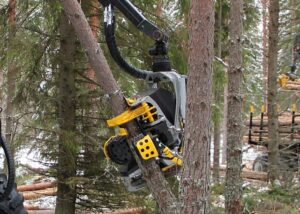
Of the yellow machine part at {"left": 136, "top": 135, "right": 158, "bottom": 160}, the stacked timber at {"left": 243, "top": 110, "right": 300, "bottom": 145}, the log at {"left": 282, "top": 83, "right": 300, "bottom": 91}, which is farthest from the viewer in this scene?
the stacked timber at {"left": 243, "top": 110, "right": 300, "bottom": 145}

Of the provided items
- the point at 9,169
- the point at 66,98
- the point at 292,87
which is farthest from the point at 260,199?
the point at 9,169

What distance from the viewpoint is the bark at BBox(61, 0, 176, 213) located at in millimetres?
4055

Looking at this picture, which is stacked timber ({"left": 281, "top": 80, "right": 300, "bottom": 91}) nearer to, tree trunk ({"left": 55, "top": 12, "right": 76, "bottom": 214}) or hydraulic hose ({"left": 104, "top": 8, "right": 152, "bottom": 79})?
tree trunk ({"left": 55, "top": 12, "right": 76, "bottom": 214})

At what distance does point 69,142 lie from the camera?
6.23 m

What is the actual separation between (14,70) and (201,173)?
4602 mm

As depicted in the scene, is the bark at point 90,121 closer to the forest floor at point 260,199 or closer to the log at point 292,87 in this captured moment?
the forest floor at point 260,199

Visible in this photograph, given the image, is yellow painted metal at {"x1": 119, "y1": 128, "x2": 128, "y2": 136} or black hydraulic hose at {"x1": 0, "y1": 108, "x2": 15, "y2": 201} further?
yellow painted metal at {"x1": 119, "y1": 128, "x2": 128, "y2": 136}

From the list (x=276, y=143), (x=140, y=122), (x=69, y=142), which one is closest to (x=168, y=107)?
(x=140, y=122)

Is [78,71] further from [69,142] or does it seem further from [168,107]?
[168,107]

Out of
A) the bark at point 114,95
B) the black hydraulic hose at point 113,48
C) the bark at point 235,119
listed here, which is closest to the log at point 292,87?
the bark at point 235,119

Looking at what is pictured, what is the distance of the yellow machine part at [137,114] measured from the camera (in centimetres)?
403

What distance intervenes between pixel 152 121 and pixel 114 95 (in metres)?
0.42

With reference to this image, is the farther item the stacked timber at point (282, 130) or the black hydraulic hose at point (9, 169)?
the stacked timber at point (282, 130)

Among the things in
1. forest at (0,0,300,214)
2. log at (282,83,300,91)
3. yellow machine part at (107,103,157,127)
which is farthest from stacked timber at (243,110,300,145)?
yellow machine part at (107,103,157,127)
